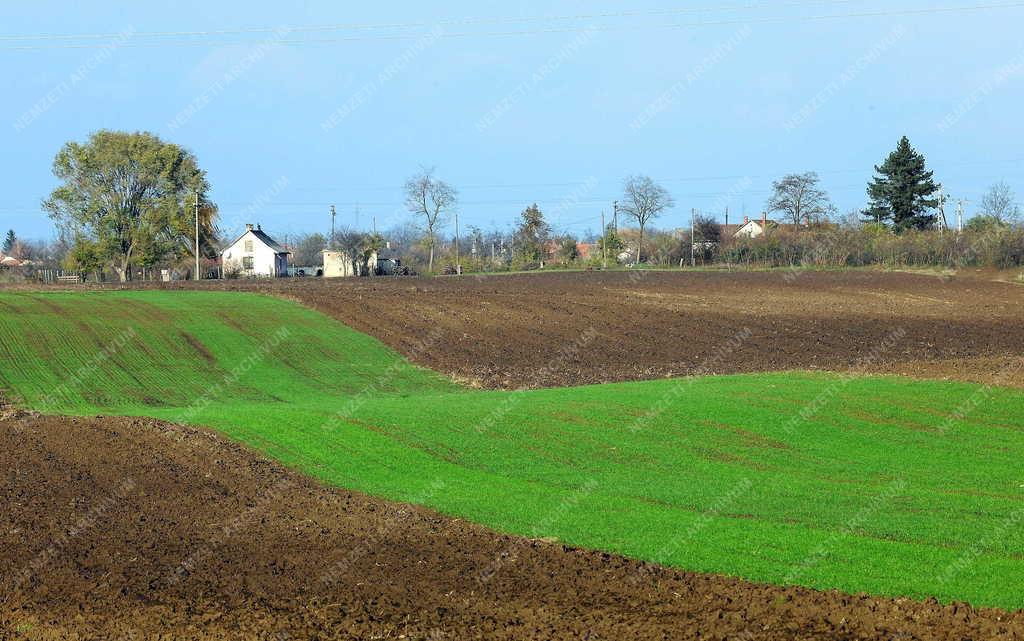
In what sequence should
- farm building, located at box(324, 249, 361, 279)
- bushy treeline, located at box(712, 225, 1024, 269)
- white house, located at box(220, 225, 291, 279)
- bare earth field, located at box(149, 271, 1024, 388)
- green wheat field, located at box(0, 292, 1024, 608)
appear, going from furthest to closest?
white house, located at box(220, 225, 291, 279) → farm building, located at box(324, 249, 361, 279) → bushy treeline, located at box(712, 225, 1024, 269) → bare earth field, located at box(149, 271, 1024, 388) → green wheat field, located at box(0, 292, 1024, 608)

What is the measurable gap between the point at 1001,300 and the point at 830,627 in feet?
174

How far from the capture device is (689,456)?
787 inches

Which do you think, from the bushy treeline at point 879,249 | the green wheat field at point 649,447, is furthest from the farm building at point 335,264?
the green wheat field at point 649,447

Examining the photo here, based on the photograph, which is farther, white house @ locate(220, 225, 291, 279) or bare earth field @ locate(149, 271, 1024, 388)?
white house @ locate(220, 225, 291, 279)

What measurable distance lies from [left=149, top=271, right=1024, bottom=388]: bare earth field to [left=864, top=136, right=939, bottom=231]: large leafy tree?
5279cm

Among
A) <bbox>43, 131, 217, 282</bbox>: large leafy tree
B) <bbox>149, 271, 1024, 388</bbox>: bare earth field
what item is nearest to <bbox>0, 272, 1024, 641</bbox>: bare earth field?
<bbox>149, 271, 1024, 388</bbox>: bare earth field

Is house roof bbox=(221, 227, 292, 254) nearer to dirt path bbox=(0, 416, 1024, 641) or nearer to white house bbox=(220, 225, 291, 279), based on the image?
white house bbox=(220, 225, 291, 279)

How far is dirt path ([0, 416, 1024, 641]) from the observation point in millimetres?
10531

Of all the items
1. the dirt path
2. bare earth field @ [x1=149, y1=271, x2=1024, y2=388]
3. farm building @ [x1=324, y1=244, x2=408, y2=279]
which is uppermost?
farm building @ [x1=324, y1=244, x2=408, y2=279]

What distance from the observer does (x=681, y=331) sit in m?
43.5

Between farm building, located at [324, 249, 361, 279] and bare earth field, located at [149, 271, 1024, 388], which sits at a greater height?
farm building, located at [324, 249, 361, 279]

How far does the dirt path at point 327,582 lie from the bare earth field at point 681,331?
17.5 metres

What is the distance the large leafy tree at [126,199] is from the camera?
9250cm

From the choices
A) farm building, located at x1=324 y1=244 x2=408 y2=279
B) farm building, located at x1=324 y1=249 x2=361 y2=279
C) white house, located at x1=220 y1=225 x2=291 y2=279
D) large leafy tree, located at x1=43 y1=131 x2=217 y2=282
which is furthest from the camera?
white house, located at x1=220 y1=225 x2=291 y2=279
